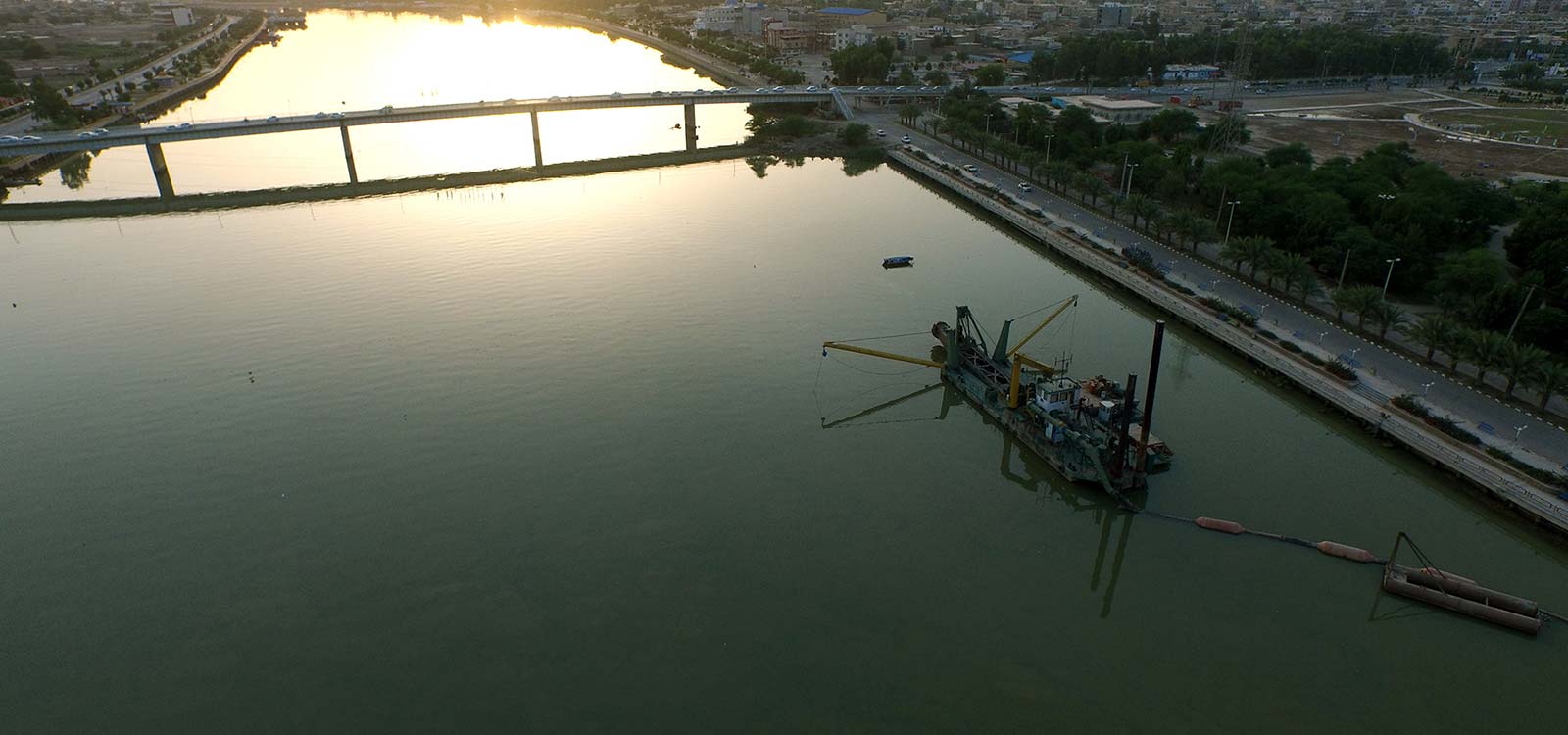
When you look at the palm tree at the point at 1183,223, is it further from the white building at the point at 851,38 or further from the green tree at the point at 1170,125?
the white building at the point at 851,38

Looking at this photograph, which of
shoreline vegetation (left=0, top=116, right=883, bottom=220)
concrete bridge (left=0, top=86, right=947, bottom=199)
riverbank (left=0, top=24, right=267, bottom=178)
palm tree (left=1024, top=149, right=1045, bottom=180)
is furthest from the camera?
riverbank (left=0, top=24, right=267, bottom=178)

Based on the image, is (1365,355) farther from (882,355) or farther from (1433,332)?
(882,355)

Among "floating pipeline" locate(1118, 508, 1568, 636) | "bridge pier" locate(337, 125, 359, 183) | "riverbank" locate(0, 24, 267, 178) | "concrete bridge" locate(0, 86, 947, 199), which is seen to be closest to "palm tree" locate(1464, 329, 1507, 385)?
"floating pipeline" locate(1118, 508, 1568, 636)

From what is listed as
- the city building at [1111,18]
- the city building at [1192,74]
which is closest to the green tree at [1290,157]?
the city building at [1192,74]

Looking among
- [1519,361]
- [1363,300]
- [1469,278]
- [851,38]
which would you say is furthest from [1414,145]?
[851,38]

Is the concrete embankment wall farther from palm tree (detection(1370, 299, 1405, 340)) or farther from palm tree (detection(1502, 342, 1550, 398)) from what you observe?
palm tree (detection(1370, 299, 1405, 340))
